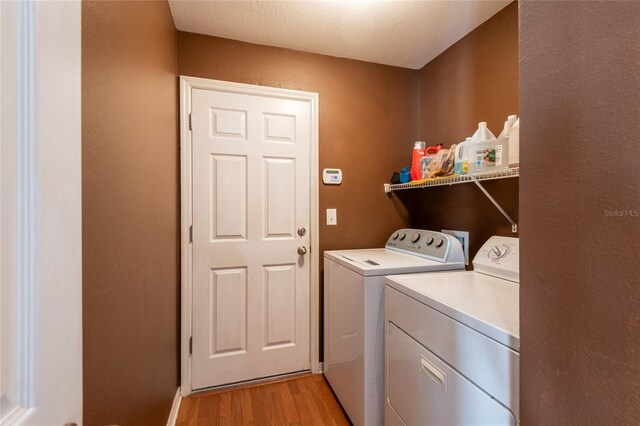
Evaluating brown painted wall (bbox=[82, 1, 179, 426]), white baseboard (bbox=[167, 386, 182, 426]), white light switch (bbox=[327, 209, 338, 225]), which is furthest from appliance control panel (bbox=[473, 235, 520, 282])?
white baseboard (bbox=[167, 386, 182, 426])

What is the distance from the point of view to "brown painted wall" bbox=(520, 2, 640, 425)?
0.45m

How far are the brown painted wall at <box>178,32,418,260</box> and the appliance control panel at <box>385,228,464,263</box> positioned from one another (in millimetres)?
203

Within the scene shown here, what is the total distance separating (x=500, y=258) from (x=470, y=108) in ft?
3.26

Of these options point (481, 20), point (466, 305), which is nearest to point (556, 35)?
point (466, 305)

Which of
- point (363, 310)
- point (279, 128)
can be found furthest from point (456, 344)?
point (279, 128)

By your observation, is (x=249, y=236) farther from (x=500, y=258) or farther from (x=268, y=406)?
(x=500, y=258)

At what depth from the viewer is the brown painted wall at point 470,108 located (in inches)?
61.2

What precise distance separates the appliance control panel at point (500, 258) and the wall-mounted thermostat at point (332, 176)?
1.03 m

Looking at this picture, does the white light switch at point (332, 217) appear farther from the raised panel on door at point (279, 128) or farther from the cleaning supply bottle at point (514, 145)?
the cleaning supply bottle at point (514, 145)

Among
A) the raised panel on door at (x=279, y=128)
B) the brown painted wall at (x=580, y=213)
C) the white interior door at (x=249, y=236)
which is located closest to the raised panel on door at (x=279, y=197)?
the white interior door at (x=249, y=236)

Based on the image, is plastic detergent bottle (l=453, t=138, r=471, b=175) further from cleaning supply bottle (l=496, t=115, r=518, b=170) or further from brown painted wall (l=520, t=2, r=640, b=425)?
brown painted wall (l=520, t=2, r=640, b=425)

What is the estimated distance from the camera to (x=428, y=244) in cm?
172

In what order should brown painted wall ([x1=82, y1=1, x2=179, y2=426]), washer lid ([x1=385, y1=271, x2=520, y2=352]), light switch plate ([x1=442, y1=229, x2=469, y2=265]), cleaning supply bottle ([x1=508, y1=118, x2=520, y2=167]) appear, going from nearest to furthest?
brown painted wall ([x1=82, y1=1, x2=179, y2=426]) < washer lid ([x1=385, y1=271, x2=520, y2=352]) < cleaning supply bottle ([x1=508, y1=118, x2=520, y2=167]) < light switch plate ([x1=442, y1=229, x2=469, y2=265])

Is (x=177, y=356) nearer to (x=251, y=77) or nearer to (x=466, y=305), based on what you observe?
(x=466, y=305)
